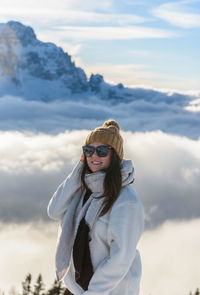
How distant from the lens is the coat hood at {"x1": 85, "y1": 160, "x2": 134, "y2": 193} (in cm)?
428

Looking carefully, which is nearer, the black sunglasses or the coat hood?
the coat hood

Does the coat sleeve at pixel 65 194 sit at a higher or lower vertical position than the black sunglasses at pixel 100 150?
lower

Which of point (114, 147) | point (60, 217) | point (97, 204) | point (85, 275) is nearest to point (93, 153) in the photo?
point (114, 147)

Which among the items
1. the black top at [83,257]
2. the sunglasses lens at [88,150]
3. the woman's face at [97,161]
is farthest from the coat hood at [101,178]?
the black top at [83,257]

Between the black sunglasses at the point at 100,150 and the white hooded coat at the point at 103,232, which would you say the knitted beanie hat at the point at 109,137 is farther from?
the white hooded coat at the point at 103,232

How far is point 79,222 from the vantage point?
4.34 meters

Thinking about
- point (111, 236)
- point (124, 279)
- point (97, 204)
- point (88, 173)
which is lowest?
point (124, 279)

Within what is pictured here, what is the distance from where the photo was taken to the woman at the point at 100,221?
4035 mm

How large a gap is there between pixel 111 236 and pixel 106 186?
0.48m

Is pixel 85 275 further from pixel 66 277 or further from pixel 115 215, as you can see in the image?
pixel 115 215

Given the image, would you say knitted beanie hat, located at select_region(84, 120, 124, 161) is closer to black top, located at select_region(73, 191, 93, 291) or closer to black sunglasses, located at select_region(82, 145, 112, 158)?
black sunglasses, located at select_region(82, 145, 112, 158)

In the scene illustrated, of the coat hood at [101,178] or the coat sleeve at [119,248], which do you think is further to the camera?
the coat hood at [101,178]

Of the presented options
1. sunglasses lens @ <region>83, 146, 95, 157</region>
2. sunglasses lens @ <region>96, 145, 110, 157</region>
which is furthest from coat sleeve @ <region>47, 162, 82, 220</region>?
sunglasses lens @ <region>96, 145, 110, 157</region>

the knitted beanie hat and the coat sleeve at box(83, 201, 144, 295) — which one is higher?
the knitted beanie hat
